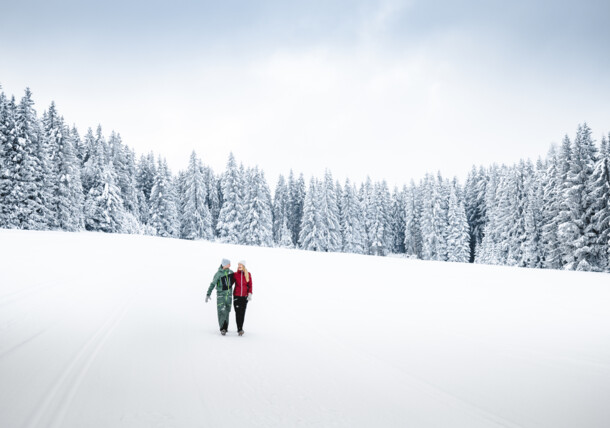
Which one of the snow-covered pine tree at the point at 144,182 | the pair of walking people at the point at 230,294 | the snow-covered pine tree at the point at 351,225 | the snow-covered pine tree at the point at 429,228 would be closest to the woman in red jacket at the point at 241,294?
the pair of walking people at the point at 230,294

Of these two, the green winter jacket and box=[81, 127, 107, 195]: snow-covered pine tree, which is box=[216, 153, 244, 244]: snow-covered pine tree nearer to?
box=[81, 127, 107, 195]: snow-covered pine tree

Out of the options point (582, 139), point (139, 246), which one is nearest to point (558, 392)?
point (139, 246)

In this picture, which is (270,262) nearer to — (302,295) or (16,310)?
(302,295)

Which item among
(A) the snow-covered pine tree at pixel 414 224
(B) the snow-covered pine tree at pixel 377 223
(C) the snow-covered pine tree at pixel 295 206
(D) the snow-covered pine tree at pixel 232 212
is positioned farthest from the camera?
(C) the snow-covered pine tree at pixel 295 206

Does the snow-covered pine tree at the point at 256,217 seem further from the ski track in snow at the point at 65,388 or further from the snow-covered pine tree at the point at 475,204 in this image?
the ski track in snow at the point at 65,388

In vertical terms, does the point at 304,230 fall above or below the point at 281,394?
above

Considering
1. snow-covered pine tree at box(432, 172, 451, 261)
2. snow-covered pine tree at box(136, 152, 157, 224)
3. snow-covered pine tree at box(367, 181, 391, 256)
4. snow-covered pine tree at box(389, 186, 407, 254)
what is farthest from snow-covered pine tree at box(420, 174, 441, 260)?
snow-covered pine tree at box(136, 152, 157, 224)

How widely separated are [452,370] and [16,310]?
13015 millimetres

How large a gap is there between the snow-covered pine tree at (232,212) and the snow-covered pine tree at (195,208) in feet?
18.2

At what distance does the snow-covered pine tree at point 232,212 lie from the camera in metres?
69.7

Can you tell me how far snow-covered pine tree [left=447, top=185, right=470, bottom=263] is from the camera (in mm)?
67688

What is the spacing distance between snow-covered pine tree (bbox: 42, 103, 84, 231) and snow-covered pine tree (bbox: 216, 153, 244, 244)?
22272mm

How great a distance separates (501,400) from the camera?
6641mm

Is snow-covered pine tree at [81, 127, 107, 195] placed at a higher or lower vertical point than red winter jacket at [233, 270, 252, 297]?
higher
